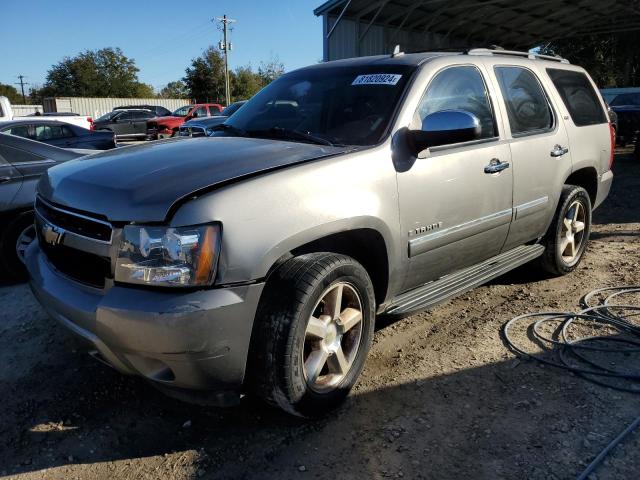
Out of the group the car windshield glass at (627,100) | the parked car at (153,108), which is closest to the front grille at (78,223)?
the car windshield glass at (627,100)

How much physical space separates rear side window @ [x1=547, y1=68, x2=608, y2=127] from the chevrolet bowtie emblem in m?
3.99

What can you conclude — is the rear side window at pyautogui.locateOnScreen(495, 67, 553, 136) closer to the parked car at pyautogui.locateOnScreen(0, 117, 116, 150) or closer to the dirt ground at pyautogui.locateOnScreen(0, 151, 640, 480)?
the dirt ground at pyautogui.locateOnScreen(0, 151, 640, 480)

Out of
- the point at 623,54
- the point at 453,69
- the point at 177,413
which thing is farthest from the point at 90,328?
the point at 623,54

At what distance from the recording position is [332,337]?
110 inches

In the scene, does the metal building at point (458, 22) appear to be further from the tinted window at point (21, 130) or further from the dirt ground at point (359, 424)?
the dirt ground at point (359, 424)

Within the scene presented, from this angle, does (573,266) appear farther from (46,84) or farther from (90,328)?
(46,84)

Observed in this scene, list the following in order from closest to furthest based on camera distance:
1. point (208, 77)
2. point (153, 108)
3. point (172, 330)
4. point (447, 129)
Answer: point (172, 330) → point (447, 129) → point (153, 108) → point (208, 77)

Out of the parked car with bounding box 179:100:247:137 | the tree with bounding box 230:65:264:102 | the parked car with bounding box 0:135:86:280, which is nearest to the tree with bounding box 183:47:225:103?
the tree with bounding box 230:65:264:102

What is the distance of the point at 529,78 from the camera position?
429 centimetres

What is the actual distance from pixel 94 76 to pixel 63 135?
185 ft

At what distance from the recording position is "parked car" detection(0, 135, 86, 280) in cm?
486

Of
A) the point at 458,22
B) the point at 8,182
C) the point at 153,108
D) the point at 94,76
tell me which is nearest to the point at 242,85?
the point at 94,76

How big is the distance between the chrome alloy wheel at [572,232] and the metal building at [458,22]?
337 inches

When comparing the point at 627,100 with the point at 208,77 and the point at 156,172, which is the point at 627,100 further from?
the point at 208,77
